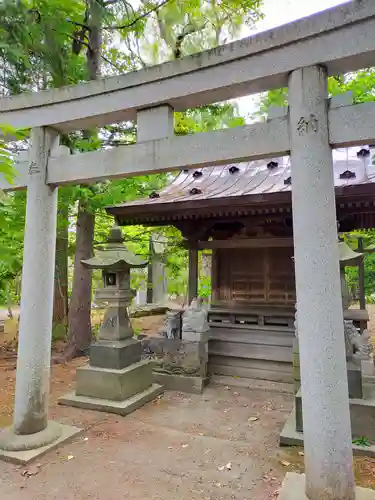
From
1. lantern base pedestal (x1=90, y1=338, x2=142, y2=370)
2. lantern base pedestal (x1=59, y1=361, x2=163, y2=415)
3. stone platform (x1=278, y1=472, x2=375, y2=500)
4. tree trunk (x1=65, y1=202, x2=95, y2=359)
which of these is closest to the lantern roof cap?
lantern base pedestal (x1=90, y1=338, x2=142, y2=370)

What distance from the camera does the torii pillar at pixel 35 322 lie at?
404 cm

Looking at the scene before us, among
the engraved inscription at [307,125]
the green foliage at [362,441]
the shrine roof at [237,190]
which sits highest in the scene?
the shrine roof at [237,190]

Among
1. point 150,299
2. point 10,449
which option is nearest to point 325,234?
point 10,449

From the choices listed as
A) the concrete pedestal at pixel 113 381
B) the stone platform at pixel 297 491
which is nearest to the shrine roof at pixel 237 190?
the concrete pedestal at pixel 113 381

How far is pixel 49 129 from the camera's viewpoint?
4.32m

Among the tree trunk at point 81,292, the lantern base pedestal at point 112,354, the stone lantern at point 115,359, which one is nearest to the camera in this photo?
the stone lantern at point 115,359

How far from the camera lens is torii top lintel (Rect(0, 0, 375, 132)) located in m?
2.91

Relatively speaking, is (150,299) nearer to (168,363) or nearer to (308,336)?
(168,363)

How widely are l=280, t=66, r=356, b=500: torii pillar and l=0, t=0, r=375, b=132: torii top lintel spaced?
0.22 metres

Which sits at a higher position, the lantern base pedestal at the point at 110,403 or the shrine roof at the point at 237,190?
the shrine roof at the point at 237,190

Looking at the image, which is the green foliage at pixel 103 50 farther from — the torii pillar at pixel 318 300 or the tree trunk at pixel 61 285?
the torii pillar at pixel 318 300

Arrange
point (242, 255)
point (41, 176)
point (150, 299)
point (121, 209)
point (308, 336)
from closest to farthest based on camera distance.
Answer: point (308, 336)
point (41, 176)
point (121, 209)
point (242, 255)
point (150, 299)

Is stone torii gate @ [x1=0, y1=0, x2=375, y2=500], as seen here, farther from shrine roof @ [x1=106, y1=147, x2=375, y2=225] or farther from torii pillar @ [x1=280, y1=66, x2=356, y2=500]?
shrine roof @ [x1=106, y1=147, x2=375, y2=225]

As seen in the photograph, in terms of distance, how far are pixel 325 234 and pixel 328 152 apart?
0.72m
